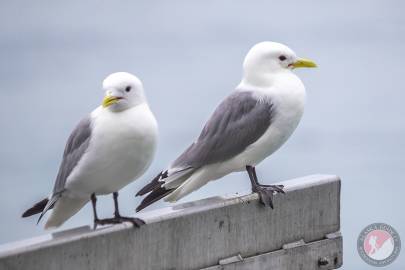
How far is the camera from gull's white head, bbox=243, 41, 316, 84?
5.86m

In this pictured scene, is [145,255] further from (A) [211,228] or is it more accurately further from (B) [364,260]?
(B) [364,260]

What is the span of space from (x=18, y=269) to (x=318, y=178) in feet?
6.02

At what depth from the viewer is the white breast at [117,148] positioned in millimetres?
5152

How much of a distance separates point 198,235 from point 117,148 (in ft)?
1.75

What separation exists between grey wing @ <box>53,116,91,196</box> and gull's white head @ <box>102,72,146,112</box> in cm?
17

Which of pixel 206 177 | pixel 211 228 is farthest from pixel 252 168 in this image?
pixel 211 228

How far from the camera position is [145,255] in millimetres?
4941

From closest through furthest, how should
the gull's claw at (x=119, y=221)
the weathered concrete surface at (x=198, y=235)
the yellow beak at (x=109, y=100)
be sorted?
the weathered concrete surface at (x=198, y=235) → the gull's claw at (x=119, y=221) → the yellow beak at (x=109, y=100)

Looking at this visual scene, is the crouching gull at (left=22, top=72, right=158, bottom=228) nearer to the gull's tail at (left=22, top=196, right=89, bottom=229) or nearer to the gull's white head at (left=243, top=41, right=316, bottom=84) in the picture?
the gull's tail at (left=22, top=196, right=89, bottom=229)

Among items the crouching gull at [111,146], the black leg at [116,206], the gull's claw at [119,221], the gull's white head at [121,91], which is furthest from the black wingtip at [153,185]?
the gull's white head at [121,91]

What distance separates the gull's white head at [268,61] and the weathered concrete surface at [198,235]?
1.88 feet

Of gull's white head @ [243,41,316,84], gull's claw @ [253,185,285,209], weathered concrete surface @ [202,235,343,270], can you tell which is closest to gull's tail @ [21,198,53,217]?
weathered concrete surface @ [202,235,343,270]

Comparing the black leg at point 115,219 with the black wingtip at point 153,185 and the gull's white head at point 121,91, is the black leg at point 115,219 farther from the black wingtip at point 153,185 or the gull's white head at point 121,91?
the gull's white head at point 121,91

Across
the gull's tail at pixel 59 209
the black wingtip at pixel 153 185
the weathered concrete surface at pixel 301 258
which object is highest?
the black wingtip at pixel 153 185
